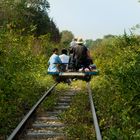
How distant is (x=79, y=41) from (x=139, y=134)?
1447cm

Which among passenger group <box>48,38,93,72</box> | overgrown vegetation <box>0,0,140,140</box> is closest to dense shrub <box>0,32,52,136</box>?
overgrown vegetation <box>0,0,140,140</box>

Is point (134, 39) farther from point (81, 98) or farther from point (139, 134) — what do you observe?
point (139, 134)

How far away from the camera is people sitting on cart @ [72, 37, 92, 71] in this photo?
22.4 metres

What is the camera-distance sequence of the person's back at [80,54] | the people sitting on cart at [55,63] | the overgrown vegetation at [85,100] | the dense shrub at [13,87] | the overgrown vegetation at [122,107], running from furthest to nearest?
the people sitting on cart at [55,63]
the person's back at [80,54]
the dense shrub at [13,87]
the overgrown vegetation at [85,100]
the overgrown vegetation at [122,107]

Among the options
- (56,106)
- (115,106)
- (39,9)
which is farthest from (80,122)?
(39,9)

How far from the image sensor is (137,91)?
11094 millimetres

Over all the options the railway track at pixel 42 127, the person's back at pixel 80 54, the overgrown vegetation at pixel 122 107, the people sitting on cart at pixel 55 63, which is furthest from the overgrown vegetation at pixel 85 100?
the people sitting on cart at pixel 55 63

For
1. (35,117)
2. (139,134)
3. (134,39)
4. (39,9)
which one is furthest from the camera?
(39,9)

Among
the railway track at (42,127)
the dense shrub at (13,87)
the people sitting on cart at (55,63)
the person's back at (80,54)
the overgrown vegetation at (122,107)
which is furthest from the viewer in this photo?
the people sitting on cart at (55,63)

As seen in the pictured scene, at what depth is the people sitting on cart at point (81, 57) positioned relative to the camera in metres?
22.4

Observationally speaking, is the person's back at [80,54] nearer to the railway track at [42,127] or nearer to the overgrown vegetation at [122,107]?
the overgrown vegetation at [122,107]

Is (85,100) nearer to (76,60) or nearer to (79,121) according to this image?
(79,121)

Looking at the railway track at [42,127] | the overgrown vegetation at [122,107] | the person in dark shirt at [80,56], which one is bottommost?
the railway track at [42,127]

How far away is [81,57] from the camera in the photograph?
22.5 meters
